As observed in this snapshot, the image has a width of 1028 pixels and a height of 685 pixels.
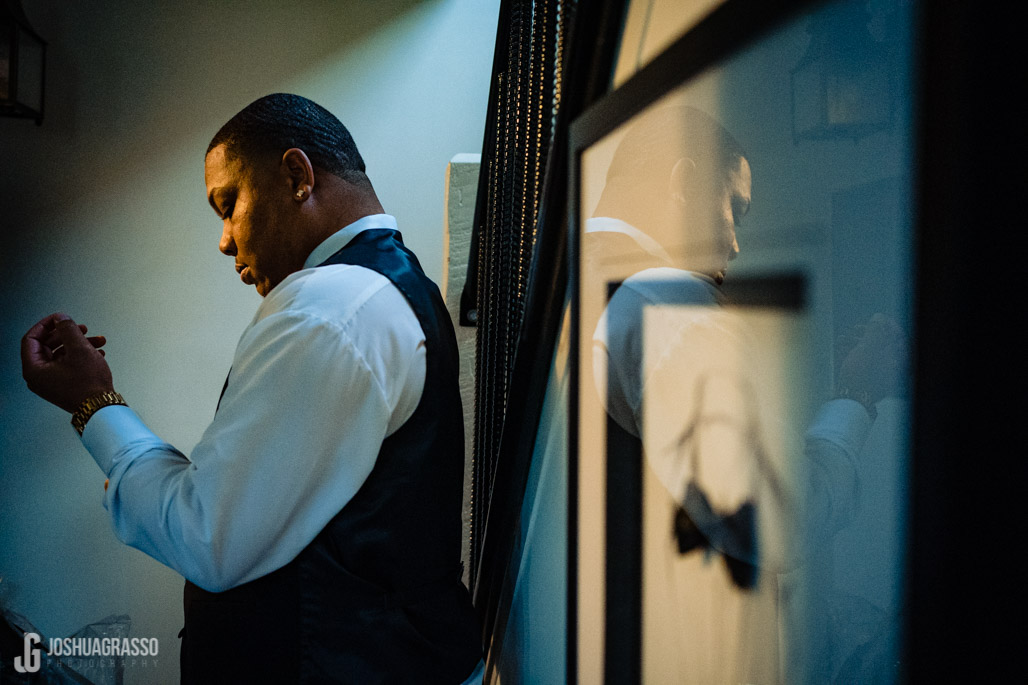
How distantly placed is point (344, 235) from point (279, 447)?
16.3 inches

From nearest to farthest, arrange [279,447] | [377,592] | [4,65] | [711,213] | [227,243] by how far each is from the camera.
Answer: [711,213], [279,447], [377,592], [227,243], [4,65]

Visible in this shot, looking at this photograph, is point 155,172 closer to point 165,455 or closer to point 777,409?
point 165,455

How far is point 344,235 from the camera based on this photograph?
115 cm

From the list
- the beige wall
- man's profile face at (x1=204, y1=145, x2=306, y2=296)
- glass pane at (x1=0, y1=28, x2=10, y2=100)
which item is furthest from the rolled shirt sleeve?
glass pane at (x1=0, y1=28, x2=10, y2=100)

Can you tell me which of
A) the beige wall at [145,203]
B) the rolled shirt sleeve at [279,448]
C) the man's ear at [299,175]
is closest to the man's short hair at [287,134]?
the man's ear at [299,175]

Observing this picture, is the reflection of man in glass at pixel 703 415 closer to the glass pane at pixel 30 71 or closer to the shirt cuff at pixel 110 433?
the shirt cuff at pixel 110 433

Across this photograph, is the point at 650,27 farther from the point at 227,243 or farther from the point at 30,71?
the point at 30,71

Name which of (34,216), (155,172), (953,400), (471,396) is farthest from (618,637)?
(34,216)

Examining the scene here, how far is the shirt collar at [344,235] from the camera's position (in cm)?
115

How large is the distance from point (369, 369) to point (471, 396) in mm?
1191

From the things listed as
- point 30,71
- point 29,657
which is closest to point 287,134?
point 30,71

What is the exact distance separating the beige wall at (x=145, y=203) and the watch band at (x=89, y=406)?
172 centimetres

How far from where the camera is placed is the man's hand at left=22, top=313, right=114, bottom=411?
109 centimetres

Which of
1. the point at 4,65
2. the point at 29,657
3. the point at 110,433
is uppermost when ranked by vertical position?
the point at 4,65
